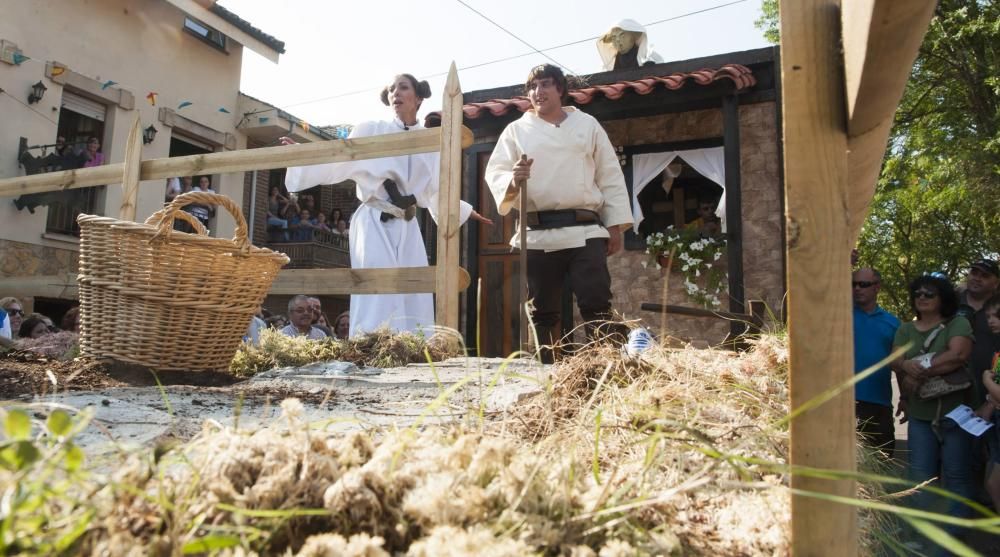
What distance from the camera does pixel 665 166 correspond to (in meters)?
7.87

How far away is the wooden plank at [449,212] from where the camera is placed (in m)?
3.34

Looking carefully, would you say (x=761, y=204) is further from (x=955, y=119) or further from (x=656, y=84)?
(x=955, y=119)

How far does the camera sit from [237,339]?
2.79 m

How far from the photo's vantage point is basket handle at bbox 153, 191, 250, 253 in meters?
2.43

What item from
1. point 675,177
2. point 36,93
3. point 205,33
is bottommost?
point 675,177

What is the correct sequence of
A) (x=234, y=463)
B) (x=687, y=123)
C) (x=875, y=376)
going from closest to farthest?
(x=234, y=463)
(x=875, y=376)
(x=687, y=123)

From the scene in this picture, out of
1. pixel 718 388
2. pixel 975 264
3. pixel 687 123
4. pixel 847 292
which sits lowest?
pixel 718 388

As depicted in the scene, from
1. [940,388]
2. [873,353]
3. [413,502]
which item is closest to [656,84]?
[873,353]

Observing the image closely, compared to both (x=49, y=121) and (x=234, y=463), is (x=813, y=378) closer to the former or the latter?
(x=234, y=463)

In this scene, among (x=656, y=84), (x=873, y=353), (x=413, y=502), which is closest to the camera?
(x=413, y=502)

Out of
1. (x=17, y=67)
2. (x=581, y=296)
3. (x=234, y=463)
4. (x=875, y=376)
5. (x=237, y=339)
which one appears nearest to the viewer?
(x=234, y=463)

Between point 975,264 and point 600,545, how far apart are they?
16.8ft

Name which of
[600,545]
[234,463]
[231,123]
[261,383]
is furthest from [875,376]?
[231,123]

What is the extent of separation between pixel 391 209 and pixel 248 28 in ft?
33.9
